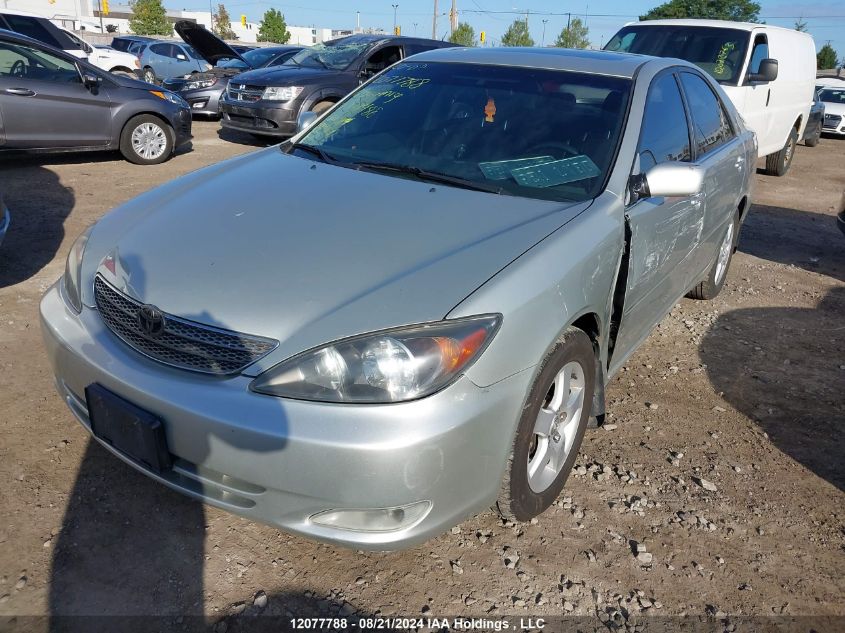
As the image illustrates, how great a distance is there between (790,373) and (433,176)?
2.57 m

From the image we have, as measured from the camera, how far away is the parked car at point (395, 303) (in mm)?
1909

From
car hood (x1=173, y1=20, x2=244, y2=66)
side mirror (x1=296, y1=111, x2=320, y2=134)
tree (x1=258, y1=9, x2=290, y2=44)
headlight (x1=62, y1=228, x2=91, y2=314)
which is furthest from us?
tree (x1=258, y1=9, x2=290, y2=44)

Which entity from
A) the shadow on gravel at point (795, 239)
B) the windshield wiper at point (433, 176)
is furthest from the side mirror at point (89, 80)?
the shadow on gravel at point (795, 239)

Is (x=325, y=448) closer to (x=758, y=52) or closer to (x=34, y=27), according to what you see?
(x=758, y=52)

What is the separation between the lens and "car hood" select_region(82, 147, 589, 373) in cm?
203

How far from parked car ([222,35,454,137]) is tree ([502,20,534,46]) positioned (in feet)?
167

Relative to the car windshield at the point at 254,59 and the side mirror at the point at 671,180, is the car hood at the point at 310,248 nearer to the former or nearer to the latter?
the side mirror at the point at 671,180

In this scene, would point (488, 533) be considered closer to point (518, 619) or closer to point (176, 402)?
point (518, 619)

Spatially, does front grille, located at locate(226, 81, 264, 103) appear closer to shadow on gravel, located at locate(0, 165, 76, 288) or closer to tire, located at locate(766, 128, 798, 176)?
shadow on gravel, located at locate(0, 165, 76, 288)

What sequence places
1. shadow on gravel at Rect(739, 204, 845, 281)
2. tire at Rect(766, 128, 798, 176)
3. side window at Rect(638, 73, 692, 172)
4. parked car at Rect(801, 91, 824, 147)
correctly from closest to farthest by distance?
side window at Rect(638, 73, 692, 172), shadow on gravel at Rect(739, 204, 845, 281), tire at Rect(766, 128, 798, 176), parked car at Rect(801, 91, 824, 147)

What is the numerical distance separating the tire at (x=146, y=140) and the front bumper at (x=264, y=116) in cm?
136

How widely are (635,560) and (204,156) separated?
28.2 feet

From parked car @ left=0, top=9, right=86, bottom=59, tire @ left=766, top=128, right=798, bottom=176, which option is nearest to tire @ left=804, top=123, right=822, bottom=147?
tire @ left=766, top=128, right=798, bottom=176

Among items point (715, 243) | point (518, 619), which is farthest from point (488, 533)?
point (715, 243)
